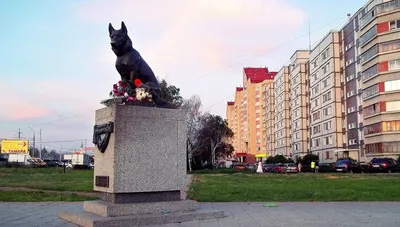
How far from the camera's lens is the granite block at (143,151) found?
29.9 feet

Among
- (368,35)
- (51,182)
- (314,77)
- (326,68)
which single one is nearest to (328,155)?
(326,68)

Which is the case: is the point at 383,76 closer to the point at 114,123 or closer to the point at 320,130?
the point at 320,130

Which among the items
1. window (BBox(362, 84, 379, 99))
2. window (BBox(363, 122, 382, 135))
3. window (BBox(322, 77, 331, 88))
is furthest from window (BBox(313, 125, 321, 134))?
window (BBox(362, 84, 379, 99))

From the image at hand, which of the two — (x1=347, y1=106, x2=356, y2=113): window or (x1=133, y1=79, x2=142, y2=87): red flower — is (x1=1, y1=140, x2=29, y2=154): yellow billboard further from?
(x1=133, y1=79, x2=142, y2=87): red flower

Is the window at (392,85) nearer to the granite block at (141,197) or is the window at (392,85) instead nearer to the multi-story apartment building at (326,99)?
the multi-story apartment building at (326,99)

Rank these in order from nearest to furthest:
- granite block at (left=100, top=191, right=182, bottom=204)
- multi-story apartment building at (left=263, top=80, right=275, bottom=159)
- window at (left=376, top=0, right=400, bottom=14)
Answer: granite block at (left=100, top=191, right=182, bottom=204), window at (left=376, top=0, right=400, bottom=14), multi-story apartment building at (left=263, top=80, right=275, bottom=159)

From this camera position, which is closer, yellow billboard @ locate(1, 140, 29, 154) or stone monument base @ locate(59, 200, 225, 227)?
stone monument base @ locate(59, 200, 225, 227)

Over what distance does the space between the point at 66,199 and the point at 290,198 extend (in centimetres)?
755

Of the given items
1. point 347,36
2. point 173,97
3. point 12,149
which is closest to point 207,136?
point 173,97

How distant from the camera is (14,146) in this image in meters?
83.5

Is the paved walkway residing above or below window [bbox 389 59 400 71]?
below

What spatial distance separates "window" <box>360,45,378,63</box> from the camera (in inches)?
2398

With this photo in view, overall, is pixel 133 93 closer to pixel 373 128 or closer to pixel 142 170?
pixel 142 170

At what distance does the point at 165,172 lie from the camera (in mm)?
9656
